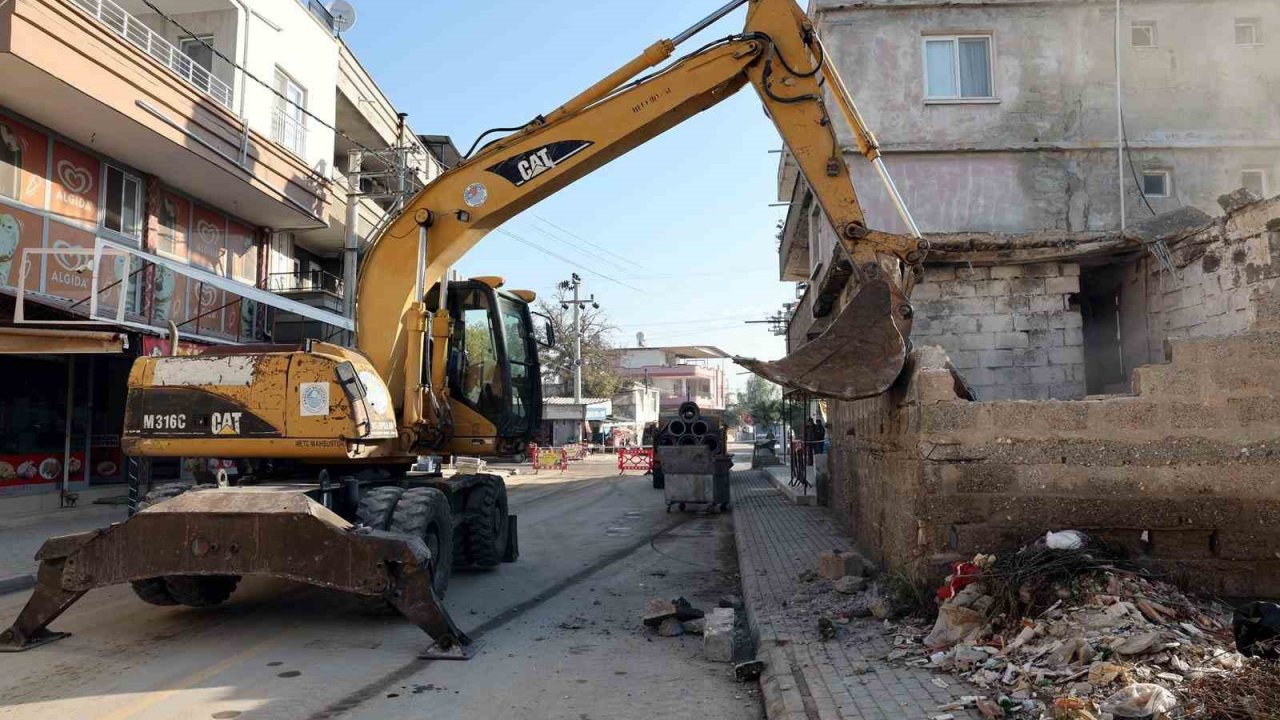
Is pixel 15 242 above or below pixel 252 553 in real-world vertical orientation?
above

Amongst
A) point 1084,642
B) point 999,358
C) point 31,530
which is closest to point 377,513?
point 1084,642

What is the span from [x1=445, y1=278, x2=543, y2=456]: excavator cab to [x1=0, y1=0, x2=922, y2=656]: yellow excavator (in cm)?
2

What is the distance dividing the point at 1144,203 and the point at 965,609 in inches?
401

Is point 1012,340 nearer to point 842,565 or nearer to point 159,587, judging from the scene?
point 842,565

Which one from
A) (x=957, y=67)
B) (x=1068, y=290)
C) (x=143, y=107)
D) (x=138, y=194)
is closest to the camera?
(x=1068, y=290)

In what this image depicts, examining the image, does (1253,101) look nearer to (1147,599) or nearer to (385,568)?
(1147,599)

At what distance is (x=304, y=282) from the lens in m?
21.7

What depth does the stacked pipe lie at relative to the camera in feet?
56.6

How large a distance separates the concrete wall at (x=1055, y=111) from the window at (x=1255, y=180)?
111 millimetres

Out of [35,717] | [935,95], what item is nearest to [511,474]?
[935,95]

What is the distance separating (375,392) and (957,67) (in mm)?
10884

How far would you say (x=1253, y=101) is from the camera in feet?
42.0

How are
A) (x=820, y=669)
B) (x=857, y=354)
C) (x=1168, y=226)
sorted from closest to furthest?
(x=820, y=669) → (x=857, y=354) → (x=1168, y=226)

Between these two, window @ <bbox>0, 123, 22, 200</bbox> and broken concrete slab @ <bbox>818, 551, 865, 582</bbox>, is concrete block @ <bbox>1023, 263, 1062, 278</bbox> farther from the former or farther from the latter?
window @ <bbox>0, 123, 22, 200</bbox>
